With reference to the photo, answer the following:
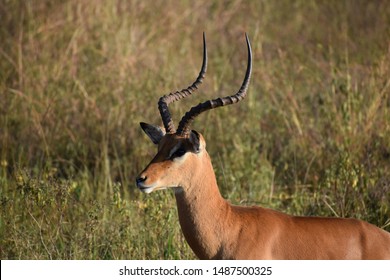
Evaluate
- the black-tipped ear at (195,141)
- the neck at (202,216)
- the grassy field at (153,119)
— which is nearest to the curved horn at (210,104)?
the black-tipped ear at (195,141)

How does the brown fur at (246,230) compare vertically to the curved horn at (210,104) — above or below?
below

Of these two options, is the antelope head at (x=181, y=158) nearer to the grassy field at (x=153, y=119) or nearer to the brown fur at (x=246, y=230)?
the brown fur at (x=246, y=230)

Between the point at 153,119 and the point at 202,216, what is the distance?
3.59 meters

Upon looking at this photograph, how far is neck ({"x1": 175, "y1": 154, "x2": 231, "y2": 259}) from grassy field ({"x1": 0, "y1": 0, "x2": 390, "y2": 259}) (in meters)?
0.84

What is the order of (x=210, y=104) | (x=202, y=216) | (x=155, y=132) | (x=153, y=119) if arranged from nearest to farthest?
(x=210, y=104) → (x=202, y=216) → (x=155, y=132) → (x=153, y=119)

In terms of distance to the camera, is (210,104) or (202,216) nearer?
(210,104)

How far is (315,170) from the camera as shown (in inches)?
339

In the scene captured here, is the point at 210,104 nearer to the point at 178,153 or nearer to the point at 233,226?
the point at 178,153

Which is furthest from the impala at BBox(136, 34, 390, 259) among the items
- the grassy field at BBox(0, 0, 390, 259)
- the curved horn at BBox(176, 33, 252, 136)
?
the grassy field at BBox(0, 0, 390, 259)

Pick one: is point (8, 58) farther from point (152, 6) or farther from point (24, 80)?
point (152, 6)

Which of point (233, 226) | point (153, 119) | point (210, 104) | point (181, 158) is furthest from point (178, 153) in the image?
point (153, 119)

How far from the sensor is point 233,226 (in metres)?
6.16

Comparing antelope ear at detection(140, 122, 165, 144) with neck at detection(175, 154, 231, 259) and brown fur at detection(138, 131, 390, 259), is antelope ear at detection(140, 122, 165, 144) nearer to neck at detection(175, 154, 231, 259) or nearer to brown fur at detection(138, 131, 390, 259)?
brown fur at detection(138, 131, 390, 259)

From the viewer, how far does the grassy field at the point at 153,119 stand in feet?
23.7
